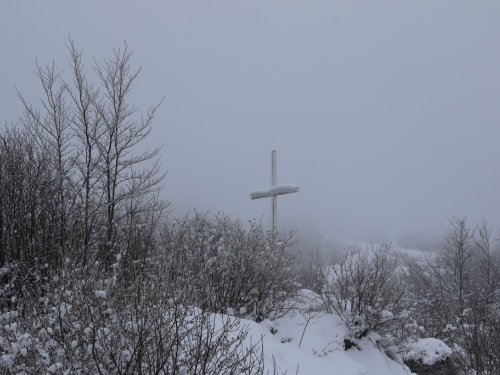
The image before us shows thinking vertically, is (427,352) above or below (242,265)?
below

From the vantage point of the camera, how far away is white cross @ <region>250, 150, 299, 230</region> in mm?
11732

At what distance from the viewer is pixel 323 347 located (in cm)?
740

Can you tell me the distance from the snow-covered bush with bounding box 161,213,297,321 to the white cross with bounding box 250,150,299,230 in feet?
8.86

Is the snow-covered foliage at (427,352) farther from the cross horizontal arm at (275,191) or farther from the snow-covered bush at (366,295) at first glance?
the cross horizontal arm at (275,191)

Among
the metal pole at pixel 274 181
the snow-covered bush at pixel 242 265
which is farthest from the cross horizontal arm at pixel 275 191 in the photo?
the snow-covered bush at pixel 242 265

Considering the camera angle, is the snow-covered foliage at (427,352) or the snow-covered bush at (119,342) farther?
the snow-covered foliage at (427,352)

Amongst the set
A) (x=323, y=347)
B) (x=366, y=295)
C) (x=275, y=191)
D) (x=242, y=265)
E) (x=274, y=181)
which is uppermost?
(x=274, y=181)

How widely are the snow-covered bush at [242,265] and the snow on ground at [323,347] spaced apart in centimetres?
49

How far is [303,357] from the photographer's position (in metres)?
5.84

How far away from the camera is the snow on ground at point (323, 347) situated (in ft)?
19.3

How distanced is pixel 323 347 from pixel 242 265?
233cm

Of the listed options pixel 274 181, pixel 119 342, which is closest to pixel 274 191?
pixel 274 181

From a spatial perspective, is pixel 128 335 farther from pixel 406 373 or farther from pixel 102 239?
pixel 406 373

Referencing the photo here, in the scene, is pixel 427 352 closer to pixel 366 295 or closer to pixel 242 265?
pixel 366 295
